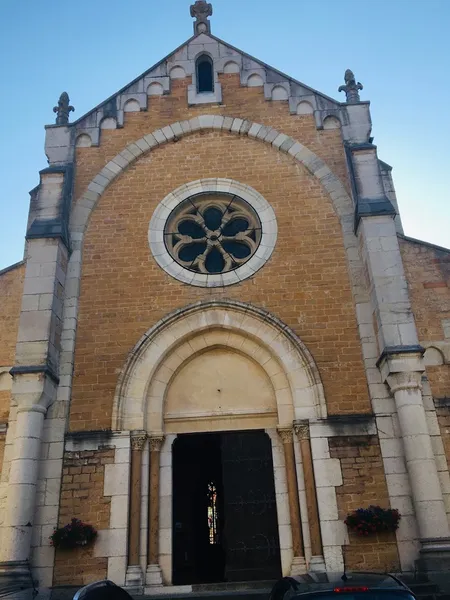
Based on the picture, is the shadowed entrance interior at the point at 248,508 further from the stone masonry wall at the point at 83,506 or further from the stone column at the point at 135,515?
the stone masonry wall at the point at 83,506

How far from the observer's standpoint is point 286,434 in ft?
32.9

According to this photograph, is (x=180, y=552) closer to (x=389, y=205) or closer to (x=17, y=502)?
(x=17, y=502)

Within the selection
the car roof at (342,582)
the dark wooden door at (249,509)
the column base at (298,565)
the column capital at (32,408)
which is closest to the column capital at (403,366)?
the dark wooden door at (249,509)

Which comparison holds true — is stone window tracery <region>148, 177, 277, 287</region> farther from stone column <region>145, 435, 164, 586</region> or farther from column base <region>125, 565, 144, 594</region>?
column base <region>125, 565, 144, 594</region>

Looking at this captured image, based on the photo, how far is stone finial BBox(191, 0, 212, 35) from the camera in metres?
14.5

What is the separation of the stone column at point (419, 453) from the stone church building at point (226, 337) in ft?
0.10

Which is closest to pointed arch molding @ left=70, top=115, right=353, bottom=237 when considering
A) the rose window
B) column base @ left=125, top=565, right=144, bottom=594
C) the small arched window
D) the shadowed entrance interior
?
the small arched window

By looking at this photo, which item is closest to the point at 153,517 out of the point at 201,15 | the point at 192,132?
the point at 192,132

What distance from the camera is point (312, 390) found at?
10.2 metres

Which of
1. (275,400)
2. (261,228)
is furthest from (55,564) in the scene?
(261,228)

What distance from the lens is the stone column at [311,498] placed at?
9039mm

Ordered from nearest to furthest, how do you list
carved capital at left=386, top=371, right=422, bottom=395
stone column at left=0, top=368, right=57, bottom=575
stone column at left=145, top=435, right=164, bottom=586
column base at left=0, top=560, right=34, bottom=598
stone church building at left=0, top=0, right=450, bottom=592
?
column base at left=0, top=560, right=34, bottom=598, stone column at left=0, top=368, right=57, bottom=575, stone column at left=145, top=435, right=164, bottom=586, stone church building at left=0, top=0, right=450, bottom=592, carved capital at left=386, top=371, right=422, bottom=395

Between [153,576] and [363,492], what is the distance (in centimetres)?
377

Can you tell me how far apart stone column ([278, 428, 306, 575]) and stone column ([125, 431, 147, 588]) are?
2.53 metres
